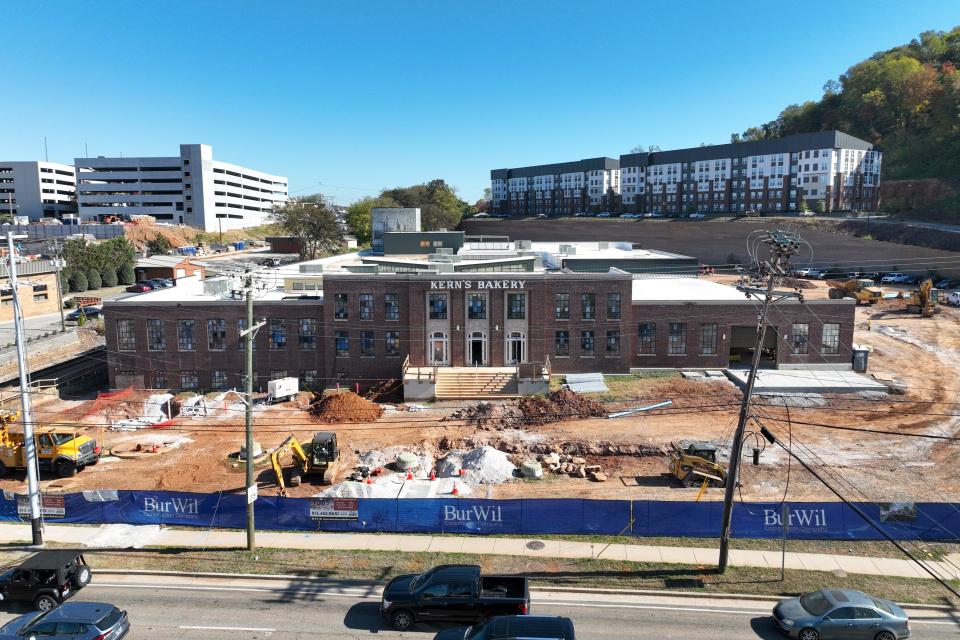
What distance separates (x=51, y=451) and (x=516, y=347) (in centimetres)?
2772

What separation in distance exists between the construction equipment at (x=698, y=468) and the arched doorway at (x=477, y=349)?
18569mm

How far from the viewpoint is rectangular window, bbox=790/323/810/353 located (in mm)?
46638

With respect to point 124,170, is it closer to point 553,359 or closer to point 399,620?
point 553,359

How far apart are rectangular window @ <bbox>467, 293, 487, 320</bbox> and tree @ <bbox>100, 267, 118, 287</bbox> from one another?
70109 mm

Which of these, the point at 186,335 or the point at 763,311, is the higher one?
the point at 763,311

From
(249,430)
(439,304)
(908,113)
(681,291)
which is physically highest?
(908,113)

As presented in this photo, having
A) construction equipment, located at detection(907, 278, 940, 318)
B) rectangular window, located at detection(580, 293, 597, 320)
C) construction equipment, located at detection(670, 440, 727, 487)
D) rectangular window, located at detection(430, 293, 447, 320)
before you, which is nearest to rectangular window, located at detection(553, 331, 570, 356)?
rectangular window, located at detection(580, 293, 597, 320)

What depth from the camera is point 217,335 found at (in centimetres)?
4622

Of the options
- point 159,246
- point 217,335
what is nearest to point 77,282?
point 159,246

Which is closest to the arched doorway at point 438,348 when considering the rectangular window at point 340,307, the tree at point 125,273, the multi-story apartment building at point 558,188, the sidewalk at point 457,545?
the rectangular window at point 340,307

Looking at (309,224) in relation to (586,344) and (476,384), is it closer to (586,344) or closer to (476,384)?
(476,384)

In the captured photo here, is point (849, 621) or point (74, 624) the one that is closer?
point (74, 624)

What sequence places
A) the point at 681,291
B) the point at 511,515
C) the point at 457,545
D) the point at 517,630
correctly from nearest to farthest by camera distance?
the point at 517,630 → the point at 457,545 → the point at 511,515 → the point at 681,291

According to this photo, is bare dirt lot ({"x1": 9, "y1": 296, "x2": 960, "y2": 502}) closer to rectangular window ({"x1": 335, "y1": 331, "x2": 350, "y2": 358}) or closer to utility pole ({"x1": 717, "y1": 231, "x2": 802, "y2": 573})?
rectangular window ({"x1": 335, "y1": 331, "x2": 350, "y2": 358})
